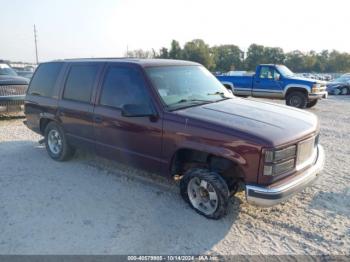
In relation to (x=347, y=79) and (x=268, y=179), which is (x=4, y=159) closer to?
(x=268, y=179)

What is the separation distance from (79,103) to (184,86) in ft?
5.89

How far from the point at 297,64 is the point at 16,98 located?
80638 millimetres

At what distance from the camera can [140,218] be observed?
3.78 meters

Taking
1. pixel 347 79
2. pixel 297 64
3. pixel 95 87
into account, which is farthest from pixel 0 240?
pixel 297 64

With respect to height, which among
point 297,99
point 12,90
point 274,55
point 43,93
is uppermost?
point 274,55

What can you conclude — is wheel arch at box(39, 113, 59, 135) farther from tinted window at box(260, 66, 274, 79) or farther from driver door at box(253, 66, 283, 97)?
tinted window at box(260, 66, 274, 79)

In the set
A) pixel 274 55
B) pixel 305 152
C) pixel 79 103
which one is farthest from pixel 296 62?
pixel 305 152

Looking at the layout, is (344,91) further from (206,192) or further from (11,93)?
(206,192)

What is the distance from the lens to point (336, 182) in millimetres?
4863

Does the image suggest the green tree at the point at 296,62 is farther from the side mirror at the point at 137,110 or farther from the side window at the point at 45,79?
the side mirror at the point at 137,110

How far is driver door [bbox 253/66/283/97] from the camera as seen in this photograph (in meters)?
13.8

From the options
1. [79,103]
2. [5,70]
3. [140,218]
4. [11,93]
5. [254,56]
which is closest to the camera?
[140,218]

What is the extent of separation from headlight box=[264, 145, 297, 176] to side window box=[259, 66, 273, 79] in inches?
445

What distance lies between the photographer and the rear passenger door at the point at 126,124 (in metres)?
4.08
